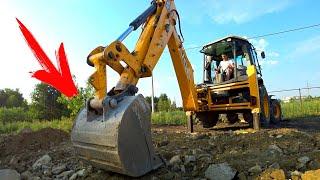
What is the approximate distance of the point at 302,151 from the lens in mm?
6082

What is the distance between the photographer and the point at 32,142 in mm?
9430

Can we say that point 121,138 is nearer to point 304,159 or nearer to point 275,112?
point 304,159

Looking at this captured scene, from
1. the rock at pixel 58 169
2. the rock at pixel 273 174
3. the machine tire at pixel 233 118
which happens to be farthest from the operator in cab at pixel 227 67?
the rock at pixel 273 174

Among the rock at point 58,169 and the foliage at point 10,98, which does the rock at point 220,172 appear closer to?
the rock at point 58,169

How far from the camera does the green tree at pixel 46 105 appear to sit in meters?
47.8

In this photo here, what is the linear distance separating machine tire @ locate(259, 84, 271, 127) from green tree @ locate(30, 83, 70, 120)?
3888 cm

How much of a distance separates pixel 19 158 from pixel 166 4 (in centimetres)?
425

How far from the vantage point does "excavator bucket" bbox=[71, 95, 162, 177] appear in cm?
456

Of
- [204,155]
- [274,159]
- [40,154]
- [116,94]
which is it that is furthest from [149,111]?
[40,154]

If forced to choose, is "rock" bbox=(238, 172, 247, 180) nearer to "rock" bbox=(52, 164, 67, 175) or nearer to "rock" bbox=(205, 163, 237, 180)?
"rock" bbox=(205, 163, 237, 180)

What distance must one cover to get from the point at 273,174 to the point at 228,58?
6.86m

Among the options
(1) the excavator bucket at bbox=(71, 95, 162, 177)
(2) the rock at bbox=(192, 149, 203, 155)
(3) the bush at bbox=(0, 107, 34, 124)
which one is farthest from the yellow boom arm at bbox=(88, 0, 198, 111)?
(3) the bush at bbox=(0, 107, 34, 124)

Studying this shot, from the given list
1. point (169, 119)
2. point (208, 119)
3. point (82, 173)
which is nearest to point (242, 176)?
point (82, 173)

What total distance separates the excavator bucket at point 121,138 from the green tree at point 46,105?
43.3m
